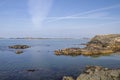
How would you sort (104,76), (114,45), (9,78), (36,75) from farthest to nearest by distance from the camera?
(114,45), (36,75), (9,78), (104,76)

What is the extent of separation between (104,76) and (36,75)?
15.4 m

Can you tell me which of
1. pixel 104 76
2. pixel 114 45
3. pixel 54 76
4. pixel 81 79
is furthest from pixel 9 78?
pixel 114 45

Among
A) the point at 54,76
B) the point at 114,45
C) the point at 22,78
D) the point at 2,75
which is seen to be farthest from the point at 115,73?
the point at 114,45

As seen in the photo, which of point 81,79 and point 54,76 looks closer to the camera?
point 81,79

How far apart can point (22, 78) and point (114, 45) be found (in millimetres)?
74917

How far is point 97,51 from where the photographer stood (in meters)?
81.4

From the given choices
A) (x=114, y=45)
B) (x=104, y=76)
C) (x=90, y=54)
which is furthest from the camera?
(x=114, y=45)

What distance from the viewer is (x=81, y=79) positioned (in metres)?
32.1

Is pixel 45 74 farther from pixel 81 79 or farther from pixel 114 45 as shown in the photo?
pixel 114 45

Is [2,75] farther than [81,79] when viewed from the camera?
Yes

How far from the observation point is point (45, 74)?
40938 mm

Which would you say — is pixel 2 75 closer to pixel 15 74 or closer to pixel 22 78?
pixel 15 74

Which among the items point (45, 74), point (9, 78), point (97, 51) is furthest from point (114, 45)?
point (9, 78)

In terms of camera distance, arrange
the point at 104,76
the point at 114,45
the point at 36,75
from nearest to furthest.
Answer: the point at 104,76, the point at 36,75, the point at 114,45
